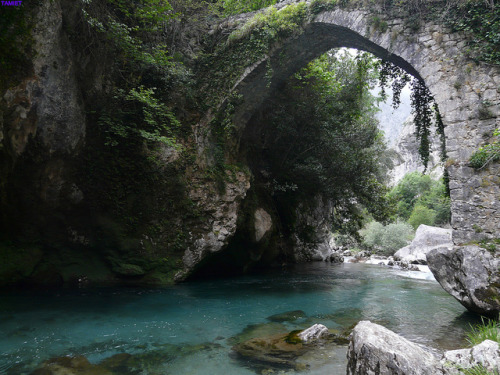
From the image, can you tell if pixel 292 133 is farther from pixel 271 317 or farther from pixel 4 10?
pixel 4 10

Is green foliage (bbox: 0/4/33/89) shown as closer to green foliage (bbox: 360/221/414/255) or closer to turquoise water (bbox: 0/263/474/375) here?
turquoise water (bbox: 0/263/474/375)

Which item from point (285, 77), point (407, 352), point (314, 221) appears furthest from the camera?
point (314, 221)

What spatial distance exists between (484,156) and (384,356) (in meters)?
4.90

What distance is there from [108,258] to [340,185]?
8.27m

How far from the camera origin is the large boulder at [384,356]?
2.36 metres

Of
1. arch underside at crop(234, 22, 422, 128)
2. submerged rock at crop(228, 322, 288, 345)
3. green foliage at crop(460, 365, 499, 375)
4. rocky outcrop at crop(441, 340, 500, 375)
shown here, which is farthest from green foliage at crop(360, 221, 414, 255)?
green foliage at crop(460, 365, 499, 375)

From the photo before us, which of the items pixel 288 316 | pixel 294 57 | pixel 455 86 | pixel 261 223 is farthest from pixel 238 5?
pixel 288 316

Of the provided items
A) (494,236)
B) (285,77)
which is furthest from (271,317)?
(285,77)

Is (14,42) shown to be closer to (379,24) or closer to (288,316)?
(288,316)

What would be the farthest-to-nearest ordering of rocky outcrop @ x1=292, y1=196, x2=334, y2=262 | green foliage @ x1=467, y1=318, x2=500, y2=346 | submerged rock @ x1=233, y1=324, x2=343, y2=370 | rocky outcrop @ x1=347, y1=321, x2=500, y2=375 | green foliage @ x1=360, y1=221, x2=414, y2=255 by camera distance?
green foliage @ x1=360, y1=221, x2=414, y2=255, rocky outcrop @ x1=292, y1=196, x2=334, y2=262, submerged rock @ x1=233, y1=324, x2=343, y2=370, green foliage @ x1=467, y1=318, x2=500, y2=346, rocky outcrop @ x1=347, y1=321, x2=500, y2=375

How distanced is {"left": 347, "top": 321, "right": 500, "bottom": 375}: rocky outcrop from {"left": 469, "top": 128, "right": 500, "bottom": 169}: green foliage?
13.6 feet

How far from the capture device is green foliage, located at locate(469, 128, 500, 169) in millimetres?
5391

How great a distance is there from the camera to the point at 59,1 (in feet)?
19.5

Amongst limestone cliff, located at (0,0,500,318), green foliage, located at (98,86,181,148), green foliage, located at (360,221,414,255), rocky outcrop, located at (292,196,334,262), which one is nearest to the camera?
limestone cliff, located at (0,0,500,318)
